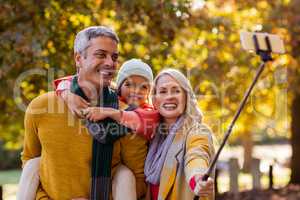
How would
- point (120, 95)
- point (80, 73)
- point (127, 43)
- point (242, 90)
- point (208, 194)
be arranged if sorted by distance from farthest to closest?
1. point (242, 90)
2. point (127, 43)
3. point (120, 95)
4. point (80, 73)
5. point (208, 194)

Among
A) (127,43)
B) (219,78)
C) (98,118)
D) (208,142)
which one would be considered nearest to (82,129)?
(98,118)

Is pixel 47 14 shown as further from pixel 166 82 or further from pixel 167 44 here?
pixel 166 82

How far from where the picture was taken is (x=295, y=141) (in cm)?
1272

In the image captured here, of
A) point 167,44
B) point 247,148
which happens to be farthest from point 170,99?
point 247,148

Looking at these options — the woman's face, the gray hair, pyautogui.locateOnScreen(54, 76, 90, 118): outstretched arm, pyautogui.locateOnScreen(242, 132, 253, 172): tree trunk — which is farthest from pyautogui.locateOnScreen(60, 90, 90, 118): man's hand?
pyautogui.locateOnScreen(242, 132, 253, 172): tree trunk

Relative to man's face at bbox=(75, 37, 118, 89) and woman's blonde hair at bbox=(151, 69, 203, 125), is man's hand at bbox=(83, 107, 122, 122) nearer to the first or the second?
man's face at bbox=(75, 37, 118, 89)

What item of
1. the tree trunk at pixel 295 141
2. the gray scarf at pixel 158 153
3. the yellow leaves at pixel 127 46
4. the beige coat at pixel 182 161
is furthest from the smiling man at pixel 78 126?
the tree trunk at pixel 295 141

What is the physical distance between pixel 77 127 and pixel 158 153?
1.52 feet

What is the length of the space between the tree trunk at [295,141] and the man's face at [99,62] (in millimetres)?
9812

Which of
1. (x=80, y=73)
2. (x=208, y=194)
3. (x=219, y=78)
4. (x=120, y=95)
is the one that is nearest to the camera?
(x=208, y=194)

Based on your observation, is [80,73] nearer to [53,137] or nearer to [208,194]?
[53,137]

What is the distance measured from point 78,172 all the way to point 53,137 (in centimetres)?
23

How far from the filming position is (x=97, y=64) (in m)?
3.21

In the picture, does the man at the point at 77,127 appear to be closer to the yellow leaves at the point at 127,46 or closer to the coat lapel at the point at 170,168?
the coat lapel at the point at 170,168
